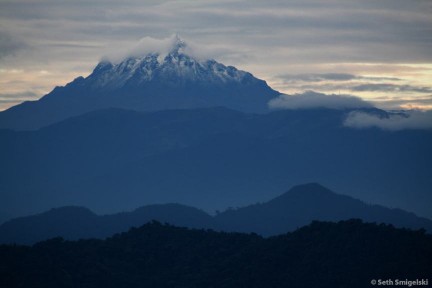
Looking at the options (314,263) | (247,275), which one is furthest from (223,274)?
(314,263)

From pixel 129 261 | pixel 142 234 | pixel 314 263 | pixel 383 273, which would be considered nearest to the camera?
pixel 383 273

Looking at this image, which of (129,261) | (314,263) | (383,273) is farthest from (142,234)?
(383,273)

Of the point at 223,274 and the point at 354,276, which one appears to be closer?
the point at 354,276

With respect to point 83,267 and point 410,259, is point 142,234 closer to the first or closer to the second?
point 83,267

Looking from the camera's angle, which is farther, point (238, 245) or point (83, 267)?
point (238, 245)

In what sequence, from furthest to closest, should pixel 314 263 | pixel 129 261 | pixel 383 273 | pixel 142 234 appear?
pixel 142 234, pixel 129 261, pixel 314 263, pixel 383 273

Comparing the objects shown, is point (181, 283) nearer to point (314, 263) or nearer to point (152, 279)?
point (152, 279)
